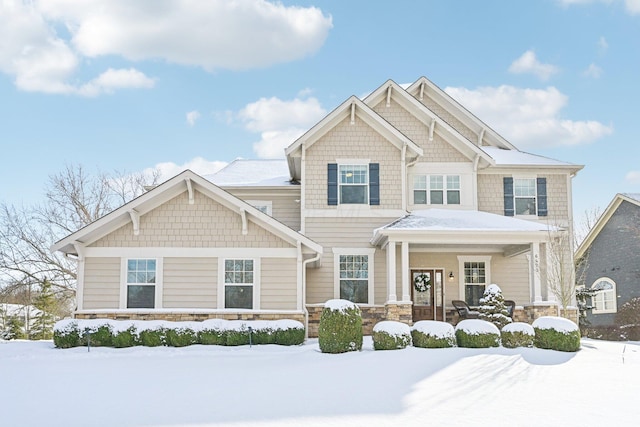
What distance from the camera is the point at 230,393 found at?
32.2 feet

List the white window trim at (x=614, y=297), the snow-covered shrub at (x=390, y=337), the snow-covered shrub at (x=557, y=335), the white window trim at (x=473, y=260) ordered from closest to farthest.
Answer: the snow-covered shrub at (x=390, y=337) → the snow-covered shrub at (x=557, y=335) → the white window trim at (x=473, y=260) → the white window trim at (x=614, y=297)

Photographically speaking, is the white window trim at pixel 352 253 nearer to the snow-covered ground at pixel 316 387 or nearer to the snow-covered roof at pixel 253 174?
the snow-covered roof at pixel 253 174

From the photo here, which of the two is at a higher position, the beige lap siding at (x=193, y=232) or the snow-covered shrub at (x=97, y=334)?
the beige lap siding at (x=193, y=232)

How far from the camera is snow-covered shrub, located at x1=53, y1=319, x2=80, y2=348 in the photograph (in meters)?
14.8

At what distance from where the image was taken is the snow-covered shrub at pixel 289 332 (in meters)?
15.1

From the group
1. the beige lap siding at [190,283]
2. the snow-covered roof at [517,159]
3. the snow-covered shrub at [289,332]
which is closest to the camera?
the snow-covered shrub at [289,332]

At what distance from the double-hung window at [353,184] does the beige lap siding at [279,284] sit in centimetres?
381

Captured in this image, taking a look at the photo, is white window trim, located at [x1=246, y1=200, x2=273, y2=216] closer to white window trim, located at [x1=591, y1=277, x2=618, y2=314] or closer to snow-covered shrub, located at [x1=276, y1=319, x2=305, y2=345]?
snow-covered shrub, located at [x1=276, y1=319, x2=305, y2=345]

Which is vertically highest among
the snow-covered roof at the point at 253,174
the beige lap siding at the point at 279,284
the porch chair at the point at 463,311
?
the snow-covered roof at the point at 253,174

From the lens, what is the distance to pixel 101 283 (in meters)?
16.4

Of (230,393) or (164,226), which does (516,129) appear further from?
(230,393)

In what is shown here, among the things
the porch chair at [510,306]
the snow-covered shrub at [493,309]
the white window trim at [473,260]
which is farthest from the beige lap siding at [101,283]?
the porch chair at [510,306]

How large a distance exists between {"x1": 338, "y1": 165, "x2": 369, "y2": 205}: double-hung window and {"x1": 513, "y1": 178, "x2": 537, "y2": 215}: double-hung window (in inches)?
211

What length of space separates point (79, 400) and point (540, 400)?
6931 mm
